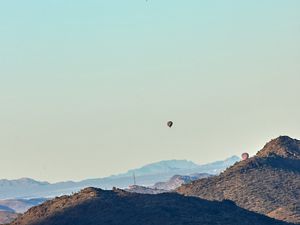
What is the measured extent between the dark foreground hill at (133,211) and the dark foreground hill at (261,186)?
26.4 metres

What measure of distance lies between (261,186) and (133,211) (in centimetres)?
5772

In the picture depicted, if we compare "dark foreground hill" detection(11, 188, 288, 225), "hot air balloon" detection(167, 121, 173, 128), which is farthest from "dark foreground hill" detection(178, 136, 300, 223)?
"dark foreground hill" detection(11, 188, 288, 225)

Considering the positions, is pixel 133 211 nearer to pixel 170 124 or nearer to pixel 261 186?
pixel 170 124

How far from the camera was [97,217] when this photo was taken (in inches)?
4788

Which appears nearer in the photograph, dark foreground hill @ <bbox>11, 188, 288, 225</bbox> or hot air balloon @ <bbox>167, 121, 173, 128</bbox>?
dark foreground hill @ <bbox>11, 188, 288, 225</bbox>

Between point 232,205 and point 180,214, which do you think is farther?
point 232,205

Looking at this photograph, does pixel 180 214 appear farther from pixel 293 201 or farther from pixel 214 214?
pixel 293 201

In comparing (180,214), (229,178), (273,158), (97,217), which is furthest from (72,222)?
(273,158)

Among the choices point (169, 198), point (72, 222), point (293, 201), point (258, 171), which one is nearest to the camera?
point (72, 222)

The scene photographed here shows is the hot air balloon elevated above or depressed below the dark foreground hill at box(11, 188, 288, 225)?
above

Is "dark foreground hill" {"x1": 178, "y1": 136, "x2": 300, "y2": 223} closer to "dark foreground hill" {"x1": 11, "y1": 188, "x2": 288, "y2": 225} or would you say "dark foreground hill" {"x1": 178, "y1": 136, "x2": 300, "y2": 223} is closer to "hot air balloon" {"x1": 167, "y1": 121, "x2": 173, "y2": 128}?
"hot air balloon" {"x1": 167, "y1": 121, "x2": 173, "y2": 128}

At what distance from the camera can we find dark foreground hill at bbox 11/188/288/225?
120 m

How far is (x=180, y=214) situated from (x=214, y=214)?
225 inches

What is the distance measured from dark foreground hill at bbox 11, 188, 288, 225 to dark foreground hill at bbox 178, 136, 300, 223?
26438 millimetres
